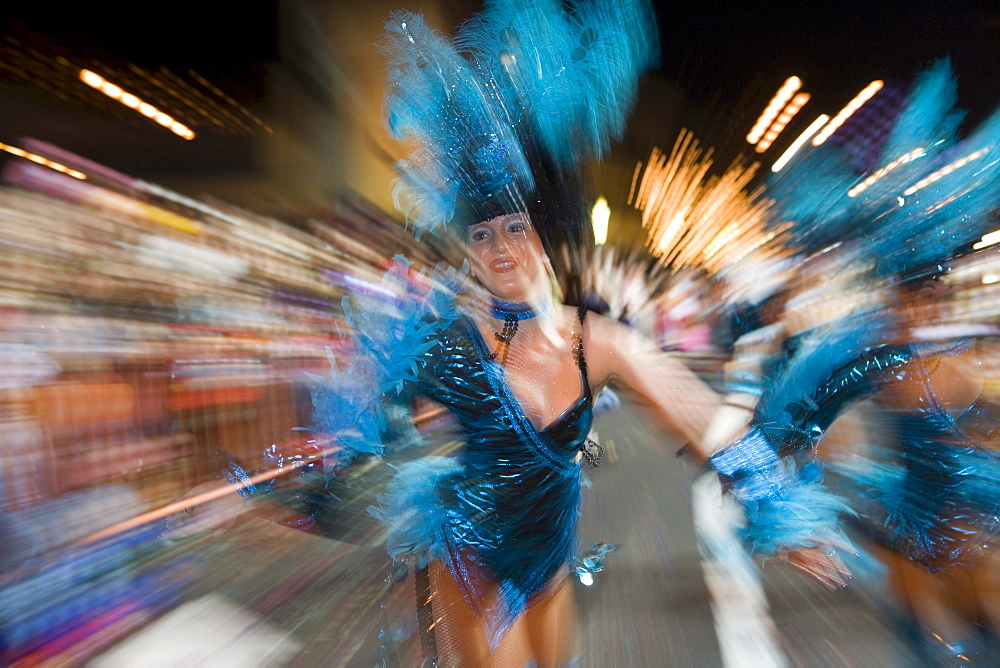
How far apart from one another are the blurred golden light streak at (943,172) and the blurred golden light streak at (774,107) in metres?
6.80

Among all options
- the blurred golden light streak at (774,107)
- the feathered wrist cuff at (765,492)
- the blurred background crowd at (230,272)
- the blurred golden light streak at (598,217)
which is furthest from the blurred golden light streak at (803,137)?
the feathered wrist cuff at (765,492)

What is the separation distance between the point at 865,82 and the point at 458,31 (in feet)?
28.4

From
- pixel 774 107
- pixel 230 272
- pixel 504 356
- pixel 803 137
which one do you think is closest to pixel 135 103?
pixel 230 272

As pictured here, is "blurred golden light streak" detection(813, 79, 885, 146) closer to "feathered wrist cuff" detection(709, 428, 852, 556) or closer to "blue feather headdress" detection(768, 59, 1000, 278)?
"blue feather headdress" detection(768, 59, 1000, 278)

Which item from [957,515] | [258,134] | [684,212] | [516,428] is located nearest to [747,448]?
[516,428]

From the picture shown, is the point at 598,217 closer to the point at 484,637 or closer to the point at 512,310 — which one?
the point at 512,310

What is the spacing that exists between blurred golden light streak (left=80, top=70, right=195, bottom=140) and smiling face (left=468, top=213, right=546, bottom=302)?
613 centimetres

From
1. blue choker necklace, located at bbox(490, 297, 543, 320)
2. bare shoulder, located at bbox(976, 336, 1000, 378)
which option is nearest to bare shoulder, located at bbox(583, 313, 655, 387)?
blue choker necklace, located at bbox(490, 297, 543, 320)

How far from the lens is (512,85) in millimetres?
1349

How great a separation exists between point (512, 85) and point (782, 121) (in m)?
9.75

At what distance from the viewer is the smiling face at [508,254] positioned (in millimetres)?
1460

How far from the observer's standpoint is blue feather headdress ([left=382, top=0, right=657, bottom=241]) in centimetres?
135

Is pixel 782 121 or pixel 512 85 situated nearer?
pixel 512 85

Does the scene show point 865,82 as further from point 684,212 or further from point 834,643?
point 834,643
